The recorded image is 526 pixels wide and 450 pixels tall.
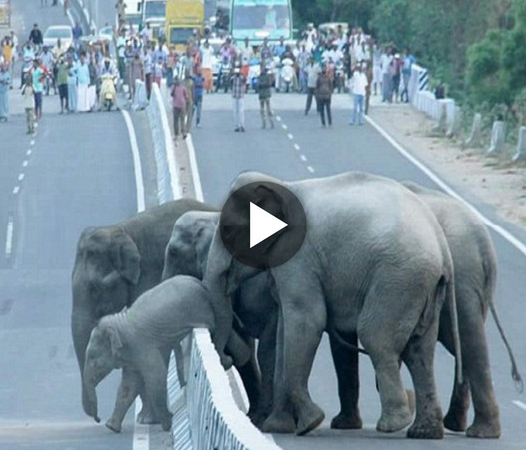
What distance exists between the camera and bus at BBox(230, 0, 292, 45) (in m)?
76.8

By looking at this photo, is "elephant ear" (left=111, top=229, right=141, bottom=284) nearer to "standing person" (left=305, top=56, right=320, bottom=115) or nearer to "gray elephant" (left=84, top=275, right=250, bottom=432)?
"gray elephant" (left=84, top=275, right=250, bottom=432)

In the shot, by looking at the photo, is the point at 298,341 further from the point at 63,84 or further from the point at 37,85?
the point at 63,84

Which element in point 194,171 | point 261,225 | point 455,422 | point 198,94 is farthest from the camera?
point 198,94

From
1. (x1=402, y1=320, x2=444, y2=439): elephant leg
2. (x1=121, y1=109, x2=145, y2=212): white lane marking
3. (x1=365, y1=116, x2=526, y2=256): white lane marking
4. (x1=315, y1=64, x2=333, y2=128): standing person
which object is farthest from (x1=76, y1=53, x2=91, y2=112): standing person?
(x1=402, y1=320, x2=444, y2=439): elephant leg

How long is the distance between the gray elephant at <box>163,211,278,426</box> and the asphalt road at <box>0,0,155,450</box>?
1.26 metres

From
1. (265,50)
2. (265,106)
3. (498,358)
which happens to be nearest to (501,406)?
(498,358)

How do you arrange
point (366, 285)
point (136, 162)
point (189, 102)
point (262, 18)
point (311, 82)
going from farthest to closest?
1. point (262, 18)
2. point (311, 82)
3. point (189, 102)
4. point (136, 162)
5. point (366, 285)

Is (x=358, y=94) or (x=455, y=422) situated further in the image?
(x=358, y=94)

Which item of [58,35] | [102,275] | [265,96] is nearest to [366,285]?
[102,275]

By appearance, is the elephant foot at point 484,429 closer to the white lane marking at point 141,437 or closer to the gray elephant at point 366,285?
the gray elephant at point 366,285

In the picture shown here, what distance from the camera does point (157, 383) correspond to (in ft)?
56.4

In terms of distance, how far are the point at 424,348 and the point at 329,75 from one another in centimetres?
3911

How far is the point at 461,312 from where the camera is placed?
16.2 m
